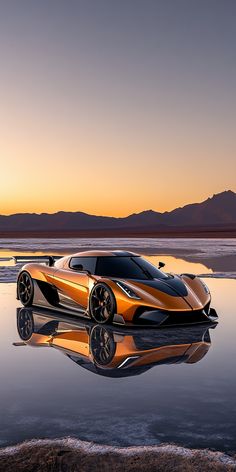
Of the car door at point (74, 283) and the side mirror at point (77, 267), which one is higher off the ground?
the side mirror at point (77, 267)

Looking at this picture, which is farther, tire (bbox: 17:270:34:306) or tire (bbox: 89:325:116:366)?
tire (bbox: 17:270:34:306)

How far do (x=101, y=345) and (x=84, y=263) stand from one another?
9.62 ft

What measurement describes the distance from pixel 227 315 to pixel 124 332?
2.33m

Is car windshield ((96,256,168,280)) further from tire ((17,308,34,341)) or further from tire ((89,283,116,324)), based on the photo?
tire ((17,308,34,341))

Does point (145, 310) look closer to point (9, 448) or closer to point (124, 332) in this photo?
point (124, 332)

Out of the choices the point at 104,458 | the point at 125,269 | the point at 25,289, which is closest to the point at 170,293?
the point at 125,269

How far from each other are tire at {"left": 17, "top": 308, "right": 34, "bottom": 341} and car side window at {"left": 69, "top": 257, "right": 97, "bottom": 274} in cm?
115

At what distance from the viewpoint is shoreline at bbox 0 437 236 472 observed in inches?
150

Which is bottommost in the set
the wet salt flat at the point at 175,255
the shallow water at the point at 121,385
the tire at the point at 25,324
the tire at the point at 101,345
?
the shallow water at the point at 121,385

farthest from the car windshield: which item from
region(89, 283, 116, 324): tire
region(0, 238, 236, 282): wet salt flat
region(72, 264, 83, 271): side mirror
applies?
region(0, 238, 236, 282): wet salt flat

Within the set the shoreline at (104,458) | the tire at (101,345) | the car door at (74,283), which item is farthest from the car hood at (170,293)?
the shoreline at (104,458)

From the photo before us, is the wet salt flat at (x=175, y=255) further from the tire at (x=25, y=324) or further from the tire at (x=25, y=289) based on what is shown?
the tire at (x=25, y=324)

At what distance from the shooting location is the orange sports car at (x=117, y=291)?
9.02 m

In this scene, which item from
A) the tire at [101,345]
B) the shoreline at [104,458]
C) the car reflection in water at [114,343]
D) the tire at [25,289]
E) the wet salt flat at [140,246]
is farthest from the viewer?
the wet salt flat at [140,246]
